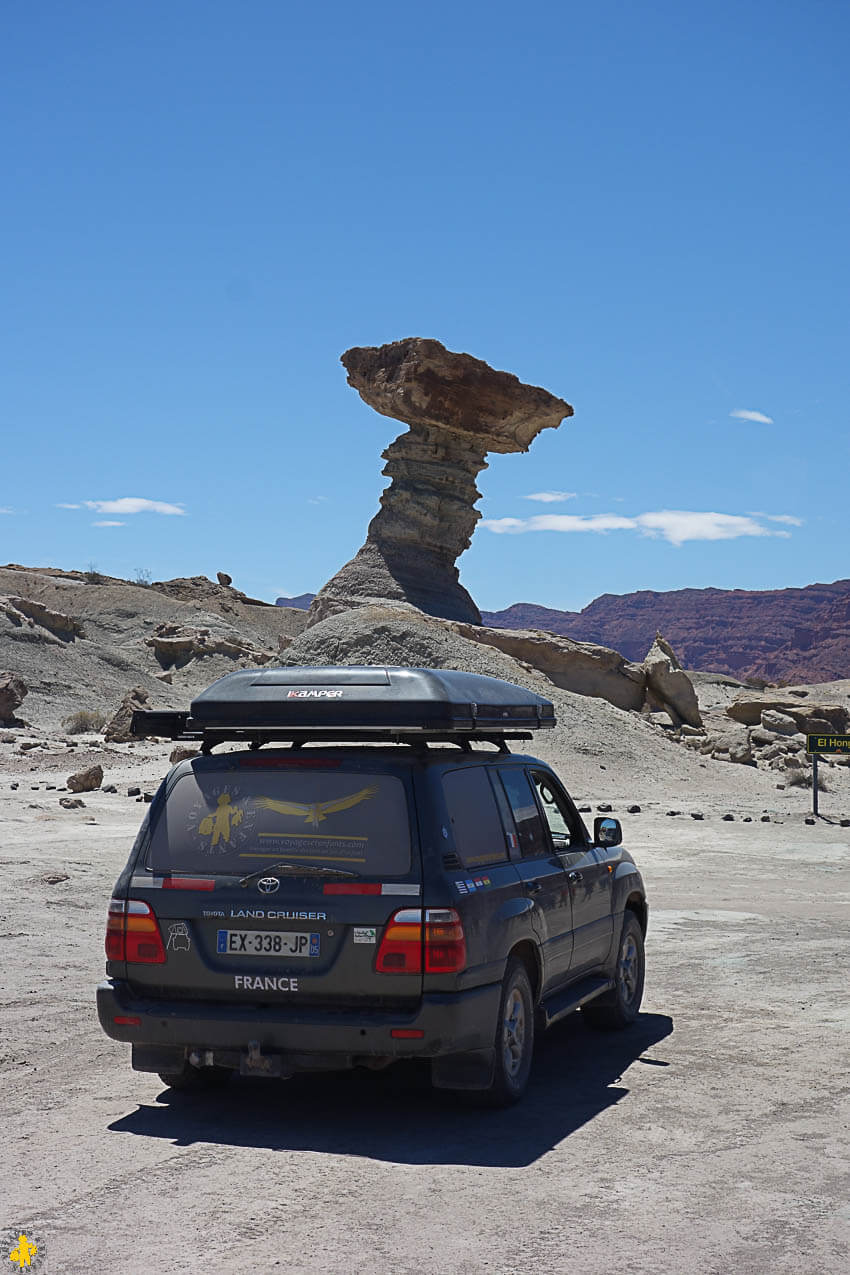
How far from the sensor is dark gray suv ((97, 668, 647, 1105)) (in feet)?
19.7

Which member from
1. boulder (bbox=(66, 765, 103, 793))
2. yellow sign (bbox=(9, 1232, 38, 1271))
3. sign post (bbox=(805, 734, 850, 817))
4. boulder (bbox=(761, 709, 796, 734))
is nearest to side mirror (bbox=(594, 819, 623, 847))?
yellow sign (bbox=(9, 1232, 38, 1271))

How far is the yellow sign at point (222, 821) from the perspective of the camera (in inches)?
253

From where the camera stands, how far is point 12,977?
9.81 m

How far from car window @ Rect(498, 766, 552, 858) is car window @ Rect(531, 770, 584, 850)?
18 centimetres

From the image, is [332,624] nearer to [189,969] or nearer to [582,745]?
[582,745]

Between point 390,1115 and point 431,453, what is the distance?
44.4m

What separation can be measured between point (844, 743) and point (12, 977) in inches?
661

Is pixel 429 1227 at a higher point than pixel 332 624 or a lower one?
lower

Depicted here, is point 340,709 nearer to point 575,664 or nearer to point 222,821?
point 222,821

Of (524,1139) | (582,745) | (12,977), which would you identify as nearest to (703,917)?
(12,977)

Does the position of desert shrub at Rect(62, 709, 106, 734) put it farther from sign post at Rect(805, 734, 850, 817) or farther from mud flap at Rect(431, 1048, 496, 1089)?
mud flap at Rect(431, 1048, 496, 1089)

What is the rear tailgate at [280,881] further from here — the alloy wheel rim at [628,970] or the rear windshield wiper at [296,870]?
the alloy wheel rim at [628,970]

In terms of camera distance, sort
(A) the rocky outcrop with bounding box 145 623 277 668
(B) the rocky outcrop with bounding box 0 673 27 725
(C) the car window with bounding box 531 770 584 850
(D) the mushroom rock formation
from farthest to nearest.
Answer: (A) the rocky outcrop with bounding box 145 623 277 668, (D) the mushroom rock formation, (B) the rocky outcrop with bounding box 0 673 27 725, (C) the car window with bounding box 531 770 584 850

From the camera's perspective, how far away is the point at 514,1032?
21.8 ft
